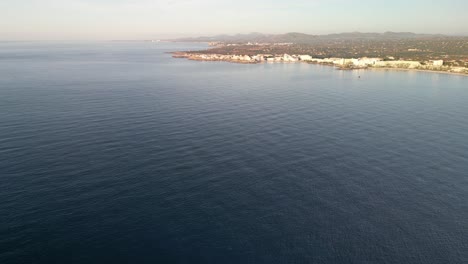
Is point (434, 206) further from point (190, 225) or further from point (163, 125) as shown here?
point (163, 125)

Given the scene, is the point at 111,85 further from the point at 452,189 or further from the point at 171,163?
the point at 452,189

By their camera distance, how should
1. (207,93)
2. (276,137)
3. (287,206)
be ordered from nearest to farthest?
(287,206) < (276,137) < (207,93)

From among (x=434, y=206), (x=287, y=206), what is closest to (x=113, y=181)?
(x=287, y=206)

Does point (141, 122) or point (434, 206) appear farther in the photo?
point (141, 122)

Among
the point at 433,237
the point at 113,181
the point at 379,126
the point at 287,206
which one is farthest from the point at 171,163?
the point at 379,126

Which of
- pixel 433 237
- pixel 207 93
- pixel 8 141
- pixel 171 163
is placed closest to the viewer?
pixel 433 237

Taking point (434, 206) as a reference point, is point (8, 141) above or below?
above
